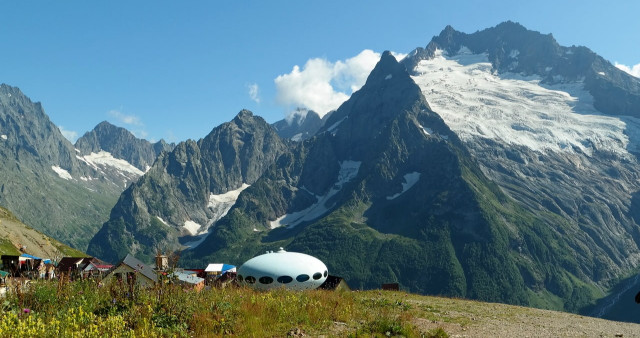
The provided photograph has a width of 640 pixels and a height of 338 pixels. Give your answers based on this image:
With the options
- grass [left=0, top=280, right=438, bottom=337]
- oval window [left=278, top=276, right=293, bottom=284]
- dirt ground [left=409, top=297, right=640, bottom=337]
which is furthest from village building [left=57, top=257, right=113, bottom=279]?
dirt ground [left=409, top=297, right=640, bottom=337]

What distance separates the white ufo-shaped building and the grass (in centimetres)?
2223

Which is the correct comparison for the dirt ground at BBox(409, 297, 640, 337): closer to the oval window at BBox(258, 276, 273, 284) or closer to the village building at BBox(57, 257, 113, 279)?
the village building at BBox(57, 257, 113, 279)

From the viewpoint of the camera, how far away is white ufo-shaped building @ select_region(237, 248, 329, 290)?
4397 cm

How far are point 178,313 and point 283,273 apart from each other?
91.2 ft

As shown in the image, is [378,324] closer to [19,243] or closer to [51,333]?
[51,333]

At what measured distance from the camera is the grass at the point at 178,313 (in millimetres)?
15155

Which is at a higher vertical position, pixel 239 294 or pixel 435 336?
pixel 239 294

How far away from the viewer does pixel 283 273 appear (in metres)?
44.3

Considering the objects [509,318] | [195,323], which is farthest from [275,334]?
[509,318]

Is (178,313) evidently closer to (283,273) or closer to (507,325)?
(507,325)

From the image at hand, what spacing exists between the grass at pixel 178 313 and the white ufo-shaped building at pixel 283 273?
72.9ft

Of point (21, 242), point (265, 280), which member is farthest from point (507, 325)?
point (21, 242)

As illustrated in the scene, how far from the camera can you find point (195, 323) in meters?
16.6

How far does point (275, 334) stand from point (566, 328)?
1907 cm
